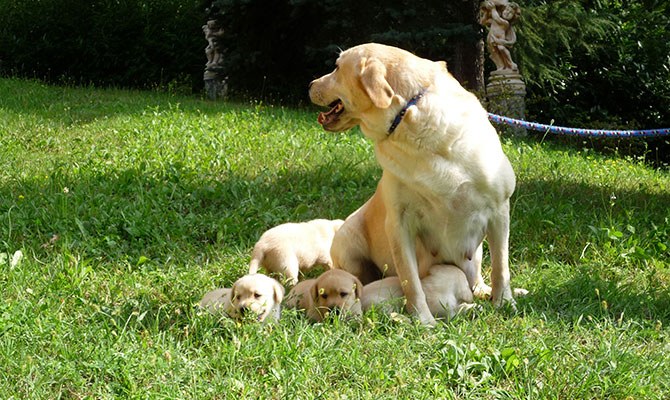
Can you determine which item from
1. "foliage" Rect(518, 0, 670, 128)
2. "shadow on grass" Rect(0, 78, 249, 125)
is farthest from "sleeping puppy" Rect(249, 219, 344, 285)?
"foliage" Rect(518, 0, 670, 128)

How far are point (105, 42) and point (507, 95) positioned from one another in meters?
11.0

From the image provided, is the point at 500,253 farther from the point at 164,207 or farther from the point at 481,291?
the point at 164,207

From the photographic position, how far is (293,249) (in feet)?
13.8

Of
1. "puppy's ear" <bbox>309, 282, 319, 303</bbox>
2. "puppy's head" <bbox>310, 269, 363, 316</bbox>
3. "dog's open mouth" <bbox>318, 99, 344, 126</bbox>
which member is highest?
"dog's open mouth" <bbox>318, 99, 344, 126</bbox>

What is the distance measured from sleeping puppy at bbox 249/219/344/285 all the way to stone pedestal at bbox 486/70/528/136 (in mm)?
5973

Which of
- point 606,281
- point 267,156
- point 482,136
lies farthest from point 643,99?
point 482,136

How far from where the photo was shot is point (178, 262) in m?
4.33

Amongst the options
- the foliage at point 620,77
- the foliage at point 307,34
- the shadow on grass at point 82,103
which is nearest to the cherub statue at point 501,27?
the foliage at point 307,34

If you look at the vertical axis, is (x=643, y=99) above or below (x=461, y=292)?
below

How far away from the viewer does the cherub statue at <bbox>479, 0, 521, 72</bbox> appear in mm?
9594

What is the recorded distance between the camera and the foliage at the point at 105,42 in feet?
51.8

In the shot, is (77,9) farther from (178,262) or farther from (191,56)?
(178,262)

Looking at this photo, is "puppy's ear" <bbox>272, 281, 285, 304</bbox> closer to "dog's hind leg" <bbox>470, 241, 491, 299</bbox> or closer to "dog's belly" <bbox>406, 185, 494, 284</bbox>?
"dog's belly" <bbox>406, 185, 494, 284</bbox>

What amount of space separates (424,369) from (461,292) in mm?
889
